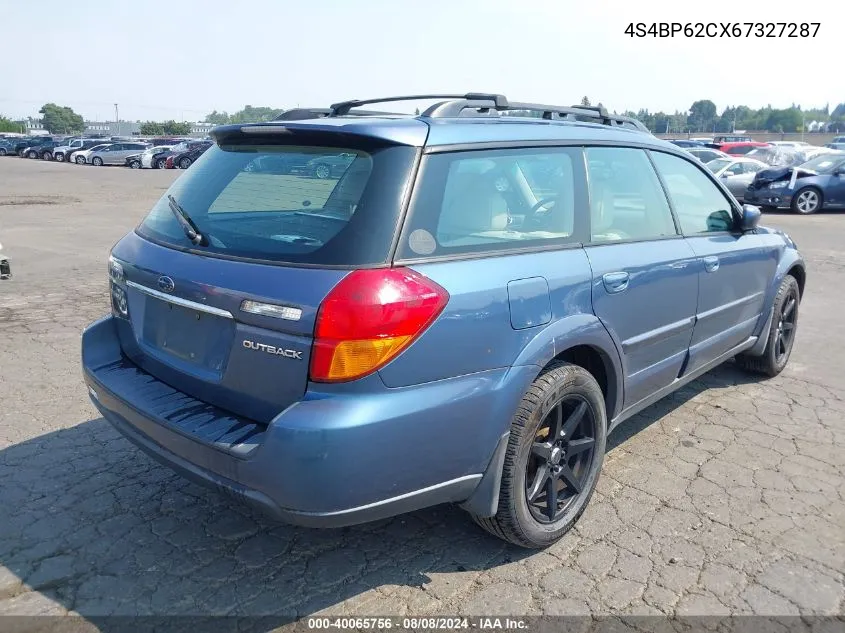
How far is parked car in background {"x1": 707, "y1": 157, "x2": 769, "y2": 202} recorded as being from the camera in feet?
61.3

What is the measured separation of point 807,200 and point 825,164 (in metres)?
1.47

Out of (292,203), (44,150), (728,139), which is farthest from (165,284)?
(728,139)

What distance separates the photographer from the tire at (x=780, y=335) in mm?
5020

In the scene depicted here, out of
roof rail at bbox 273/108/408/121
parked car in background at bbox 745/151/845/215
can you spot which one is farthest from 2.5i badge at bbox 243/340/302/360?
parked car in background at bbox 745/151/845/215

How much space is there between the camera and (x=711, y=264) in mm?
3941

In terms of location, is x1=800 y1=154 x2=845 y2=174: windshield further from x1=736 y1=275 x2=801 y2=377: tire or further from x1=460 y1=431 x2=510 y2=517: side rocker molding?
x1=460 y1=431 x2=510 y2=517: side rocker molding

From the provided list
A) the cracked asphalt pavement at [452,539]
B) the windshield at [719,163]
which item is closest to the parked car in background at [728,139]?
the windshield at [719,163]

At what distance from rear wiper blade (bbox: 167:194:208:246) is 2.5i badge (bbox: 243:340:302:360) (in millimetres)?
556

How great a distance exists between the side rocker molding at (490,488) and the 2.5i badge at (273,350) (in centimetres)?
84

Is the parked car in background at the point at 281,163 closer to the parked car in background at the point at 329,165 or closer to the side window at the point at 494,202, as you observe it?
the parked car in background at the point at 329,165

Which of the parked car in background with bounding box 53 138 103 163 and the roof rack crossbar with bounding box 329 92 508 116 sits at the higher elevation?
the roof rack crossbar with bounding box 329 92 508 116

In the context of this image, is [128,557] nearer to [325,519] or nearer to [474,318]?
[325,519]

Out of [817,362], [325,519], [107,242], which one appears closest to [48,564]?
[325,519]

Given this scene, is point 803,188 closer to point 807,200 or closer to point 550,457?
point 807,200
